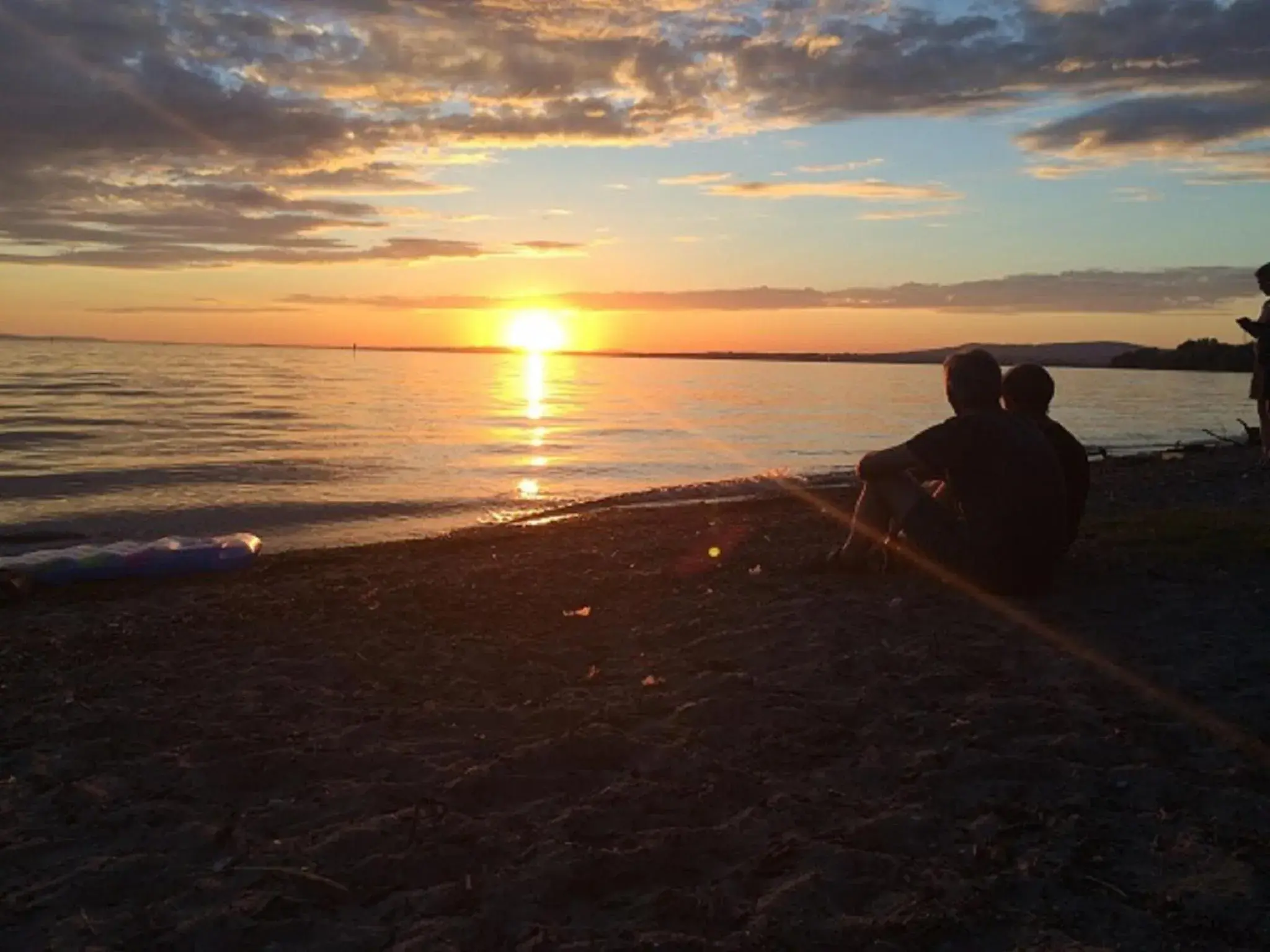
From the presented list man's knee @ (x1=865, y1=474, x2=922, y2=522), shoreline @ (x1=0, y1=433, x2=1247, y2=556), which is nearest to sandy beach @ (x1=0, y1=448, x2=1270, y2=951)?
man's knee @ (x1=865, y1=474, x2=922, y2=522)

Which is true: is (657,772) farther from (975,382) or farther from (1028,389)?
(1028,389)

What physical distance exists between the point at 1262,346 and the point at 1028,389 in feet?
21.2

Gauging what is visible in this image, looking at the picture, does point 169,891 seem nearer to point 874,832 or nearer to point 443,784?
point 443,784

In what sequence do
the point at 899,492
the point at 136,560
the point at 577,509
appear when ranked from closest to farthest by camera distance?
the point at 899,492 → the point at 136,560 → the point at 577,509

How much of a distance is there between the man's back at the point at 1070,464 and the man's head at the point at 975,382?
0.91 m

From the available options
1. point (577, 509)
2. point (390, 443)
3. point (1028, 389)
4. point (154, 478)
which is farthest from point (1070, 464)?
point (390, 443)

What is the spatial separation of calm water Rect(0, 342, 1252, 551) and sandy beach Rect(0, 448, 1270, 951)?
7.71 m

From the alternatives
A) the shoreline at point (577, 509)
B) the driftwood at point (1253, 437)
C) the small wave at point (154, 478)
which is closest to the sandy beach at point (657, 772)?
the shoreline at point (577, 509)

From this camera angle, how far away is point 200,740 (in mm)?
4723

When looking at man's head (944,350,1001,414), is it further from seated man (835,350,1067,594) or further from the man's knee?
the man's knee

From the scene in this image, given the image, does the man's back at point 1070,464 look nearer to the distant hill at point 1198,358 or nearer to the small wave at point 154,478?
the small wave at point 154,478

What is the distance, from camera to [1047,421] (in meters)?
7.30

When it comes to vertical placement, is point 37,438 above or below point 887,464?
below

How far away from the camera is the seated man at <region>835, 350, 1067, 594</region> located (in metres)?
6.30
